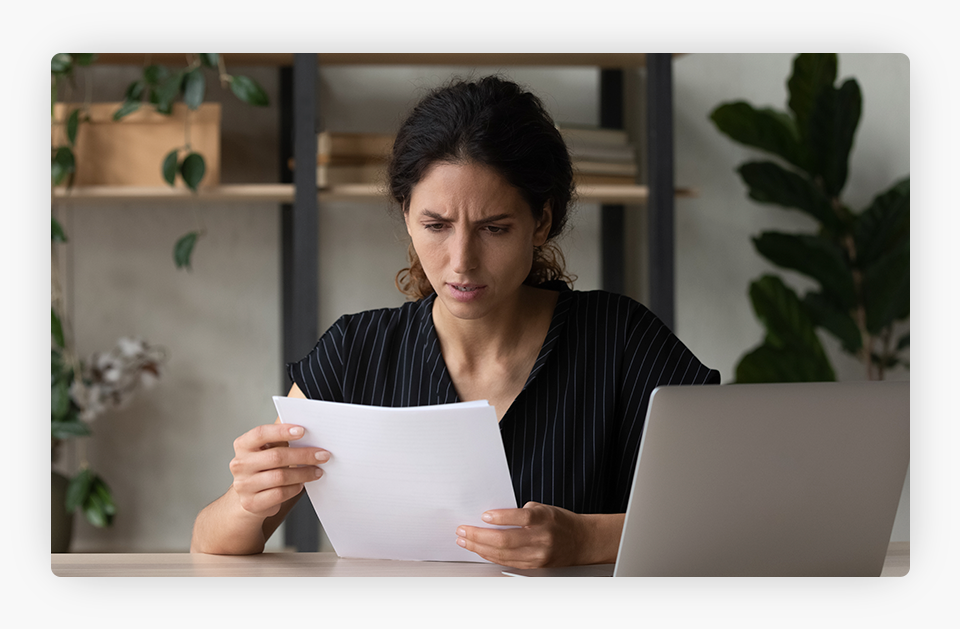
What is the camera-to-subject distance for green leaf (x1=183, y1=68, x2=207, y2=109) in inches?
76.5

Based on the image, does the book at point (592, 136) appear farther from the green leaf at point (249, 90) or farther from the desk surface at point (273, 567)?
the desk surface at point (273, 567)

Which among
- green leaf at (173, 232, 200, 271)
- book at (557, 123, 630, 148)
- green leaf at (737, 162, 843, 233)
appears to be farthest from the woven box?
green leaf at (737, 162, 843, 233)

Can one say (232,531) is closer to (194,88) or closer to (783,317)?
(194,88)

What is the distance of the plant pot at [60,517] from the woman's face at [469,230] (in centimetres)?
142

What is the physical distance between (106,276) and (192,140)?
54 cm

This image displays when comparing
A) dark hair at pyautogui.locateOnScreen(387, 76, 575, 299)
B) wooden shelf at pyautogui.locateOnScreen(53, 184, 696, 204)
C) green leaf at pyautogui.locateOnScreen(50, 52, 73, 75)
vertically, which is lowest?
dark hair at pyautogui.locateOnScreen(387, 76, 575, 299)

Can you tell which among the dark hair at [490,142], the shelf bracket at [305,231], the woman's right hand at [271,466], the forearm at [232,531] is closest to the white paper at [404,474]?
the woman's right hand at [271,466]

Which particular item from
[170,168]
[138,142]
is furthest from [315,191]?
[138,142]

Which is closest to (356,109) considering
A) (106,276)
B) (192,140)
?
(192,140)

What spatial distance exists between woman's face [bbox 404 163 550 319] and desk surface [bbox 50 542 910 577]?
0.36 meters

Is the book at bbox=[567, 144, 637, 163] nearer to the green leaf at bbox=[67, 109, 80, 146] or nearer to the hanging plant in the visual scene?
the hanging plant

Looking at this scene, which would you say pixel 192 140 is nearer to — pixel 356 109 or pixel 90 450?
pixel 356 109

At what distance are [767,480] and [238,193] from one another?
1590mm

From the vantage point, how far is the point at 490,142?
1.09 m
